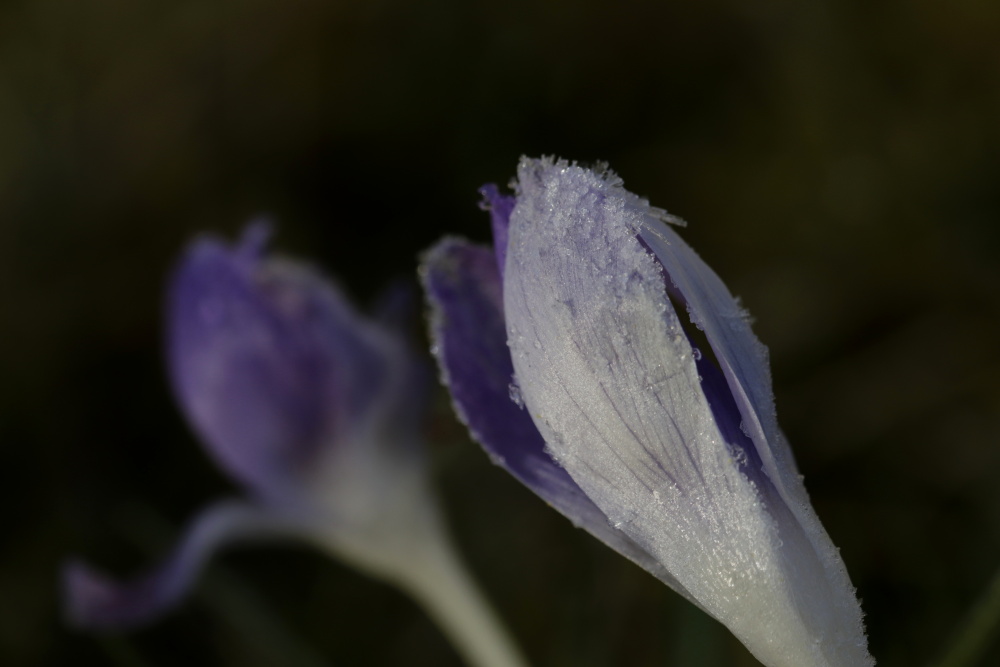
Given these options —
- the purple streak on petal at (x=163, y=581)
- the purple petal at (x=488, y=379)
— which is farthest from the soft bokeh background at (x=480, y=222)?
the purple petal at (x=488, y=379)

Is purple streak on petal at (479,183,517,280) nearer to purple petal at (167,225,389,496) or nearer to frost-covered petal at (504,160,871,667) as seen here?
frost-covered petal at (504,160,871,667)

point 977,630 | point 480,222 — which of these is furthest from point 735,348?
point 480,222

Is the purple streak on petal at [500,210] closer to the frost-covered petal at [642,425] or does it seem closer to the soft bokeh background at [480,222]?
the frost-covered petal at [642,425]

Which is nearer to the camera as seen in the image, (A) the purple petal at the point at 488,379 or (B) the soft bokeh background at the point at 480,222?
(A) the purple petal at the point at 488,379

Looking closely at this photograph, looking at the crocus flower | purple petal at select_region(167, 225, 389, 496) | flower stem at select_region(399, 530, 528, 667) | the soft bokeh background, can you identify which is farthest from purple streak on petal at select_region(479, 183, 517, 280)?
the soft bokeh background

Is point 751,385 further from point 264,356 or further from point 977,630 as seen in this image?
point 264,356

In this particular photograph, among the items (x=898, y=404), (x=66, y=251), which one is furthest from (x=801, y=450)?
(x=66, y=251)
